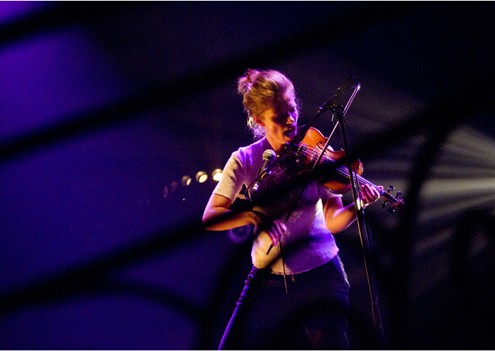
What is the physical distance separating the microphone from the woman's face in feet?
0.47

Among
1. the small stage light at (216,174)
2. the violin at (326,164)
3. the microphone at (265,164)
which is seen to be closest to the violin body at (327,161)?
the violin at (326,164)

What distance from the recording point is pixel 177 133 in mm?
3117

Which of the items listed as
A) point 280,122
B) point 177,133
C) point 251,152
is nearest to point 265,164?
point 251,152

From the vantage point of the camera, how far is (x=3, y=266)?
2.79 meters

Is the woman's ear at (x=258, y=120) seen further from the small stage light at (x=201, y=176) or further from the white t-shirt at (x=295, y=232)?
the small stage light at (x=201, y=176)

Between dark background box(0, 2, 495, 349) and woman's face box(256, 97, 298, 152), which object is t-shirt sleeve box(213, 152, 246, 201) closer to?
woman's face box(256, 97, 298, 152)

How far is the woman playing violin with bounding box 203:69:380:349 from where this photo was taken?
64.5 inches

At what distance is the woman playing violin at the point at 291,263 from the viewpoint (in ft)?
5.38

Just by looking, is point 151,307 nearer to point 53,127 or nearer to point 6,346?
point 6,346

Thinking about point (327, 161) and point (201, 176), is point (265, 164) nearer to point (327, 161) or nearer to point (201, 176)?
point (327, 161)

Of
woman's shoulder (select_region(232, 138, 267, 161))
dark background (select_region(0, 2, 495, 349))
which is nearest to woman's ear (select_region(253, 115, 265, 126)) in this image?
woman's shoulder (select_region(232, 138, 267, 161))

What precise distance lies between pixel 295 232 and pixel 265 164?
0.33 m

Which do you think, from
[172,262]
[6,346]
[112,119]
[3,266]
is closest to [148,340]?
[172,262]

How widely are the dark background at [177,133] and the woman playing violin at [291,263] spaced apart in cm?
90
